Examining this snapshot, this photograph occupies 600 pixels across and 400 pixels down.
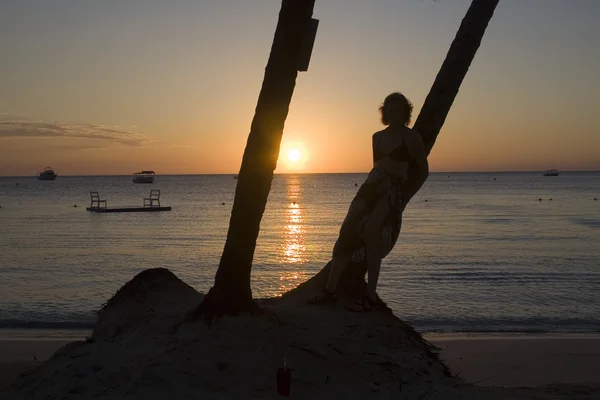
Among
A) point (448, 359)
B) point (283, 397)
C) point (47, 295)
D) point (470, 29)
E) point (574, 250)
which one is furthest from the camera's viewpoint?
point (574, 250)

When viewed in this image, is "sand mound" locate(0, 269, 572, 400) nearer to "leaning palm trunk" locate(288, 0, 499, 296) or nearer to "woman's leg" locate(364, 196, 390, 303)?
"woman's leg" locate(364, 196, 390, 303)

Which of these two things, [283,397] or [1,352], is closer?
[283,397]

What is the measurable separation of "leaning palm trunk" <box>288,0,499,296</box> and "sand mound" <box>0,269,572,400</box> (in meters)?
0.43

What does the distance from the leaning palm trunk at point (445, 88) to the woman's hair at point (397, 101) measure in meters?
0.43

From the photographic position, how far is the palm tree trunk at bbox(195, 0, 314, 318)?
15.3 ft

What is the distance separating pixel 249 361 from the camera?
14.1 feet

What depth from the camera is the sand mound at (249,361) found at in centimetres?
406

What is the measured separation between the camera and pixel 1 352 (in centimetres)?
785

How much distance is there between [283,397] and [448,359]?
14.7ft

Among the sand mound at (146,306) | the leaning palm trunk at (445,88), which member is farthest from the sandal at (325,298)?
the sand mound at (146,306)

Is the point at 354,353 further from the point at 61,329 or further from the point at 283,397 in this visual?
the point at 61,329

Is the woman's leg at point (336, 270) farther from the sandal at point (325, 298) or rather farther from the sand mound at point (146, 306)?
the sand mound at point (146, 306)

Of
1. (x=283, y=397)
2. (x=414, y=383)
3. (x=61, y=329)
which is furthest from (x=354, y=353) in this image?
(x=61, y=329)

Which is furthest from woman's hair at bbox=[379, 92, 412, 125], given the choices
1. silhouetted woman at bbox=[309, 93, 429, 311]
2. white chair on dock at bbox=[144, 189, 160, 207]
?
white chair on dock at bbox=[144, 189, 160, 207]
